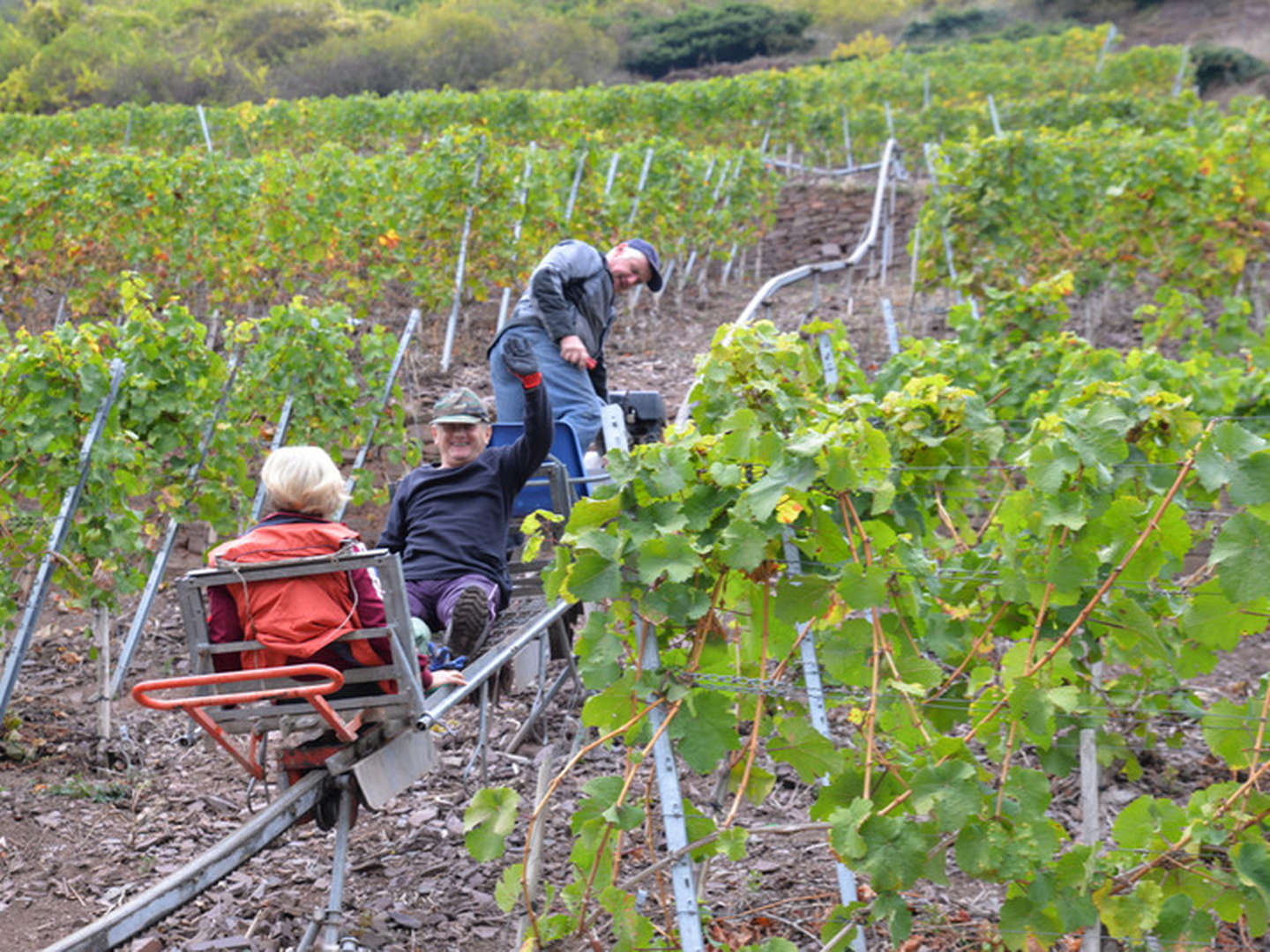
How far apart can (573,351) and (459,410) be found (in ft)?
3.30

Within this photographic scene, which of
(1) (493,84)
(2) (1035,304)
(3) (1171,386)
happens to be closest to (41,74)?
(1) (493,84)

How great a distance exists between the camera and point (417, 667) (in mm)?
3152

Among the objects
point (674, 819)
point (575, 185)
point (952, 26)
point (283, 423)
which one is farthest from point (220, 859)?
point (952, 26)

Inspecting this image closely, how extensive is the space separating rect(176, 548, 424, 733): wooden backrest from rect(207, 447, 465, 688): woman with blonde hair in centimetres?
4

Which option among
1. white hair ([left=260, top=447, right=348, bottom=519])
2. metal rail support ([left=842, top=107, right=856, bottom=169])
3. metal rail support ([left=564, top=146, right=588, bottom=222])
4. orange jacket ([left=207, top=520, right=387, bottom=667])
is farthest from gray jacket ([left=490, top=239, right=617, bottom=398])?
metal rail support ([left=842, top=107, right=856, bottom=169])

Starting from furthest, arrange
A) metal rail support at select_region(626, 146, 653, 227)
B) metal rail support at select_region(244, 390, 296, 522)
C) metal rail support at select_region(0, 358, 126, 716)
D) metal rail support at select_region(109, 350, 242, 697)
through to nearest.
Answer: metal rail support at select_region(626, 146, 653, 227)
metal rail support at select_region(244, 390, 296, 522)
metal rail support at select_region(109, 350, 242, 697)
metal rail support at select_region(0, 358, 126, 716)

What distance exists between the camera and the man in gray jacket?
540cm

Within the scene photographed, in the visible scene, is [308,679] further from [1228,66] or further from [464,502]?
[1228,66]

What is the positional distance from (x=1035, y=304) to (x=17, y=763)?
6.33 metres

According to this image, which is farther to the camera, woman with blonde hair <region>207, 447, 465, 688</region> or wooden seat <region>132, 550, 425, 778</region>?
woman with blonde hair <region>207, 447, 465, 688</region>

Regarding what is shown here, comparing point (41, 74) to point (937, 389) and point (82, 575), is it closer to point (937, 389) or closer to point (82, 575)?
point (82, 575)

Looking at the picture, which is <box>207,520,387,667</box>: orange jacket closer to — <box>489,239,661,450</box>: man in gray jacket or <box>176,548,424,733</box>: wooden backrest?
<box>176,548,424,733</box>: wooden backrest

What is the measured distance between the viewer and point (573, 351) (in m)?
5.39

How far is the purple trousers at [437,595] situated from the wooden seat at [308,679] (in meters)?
0.95
